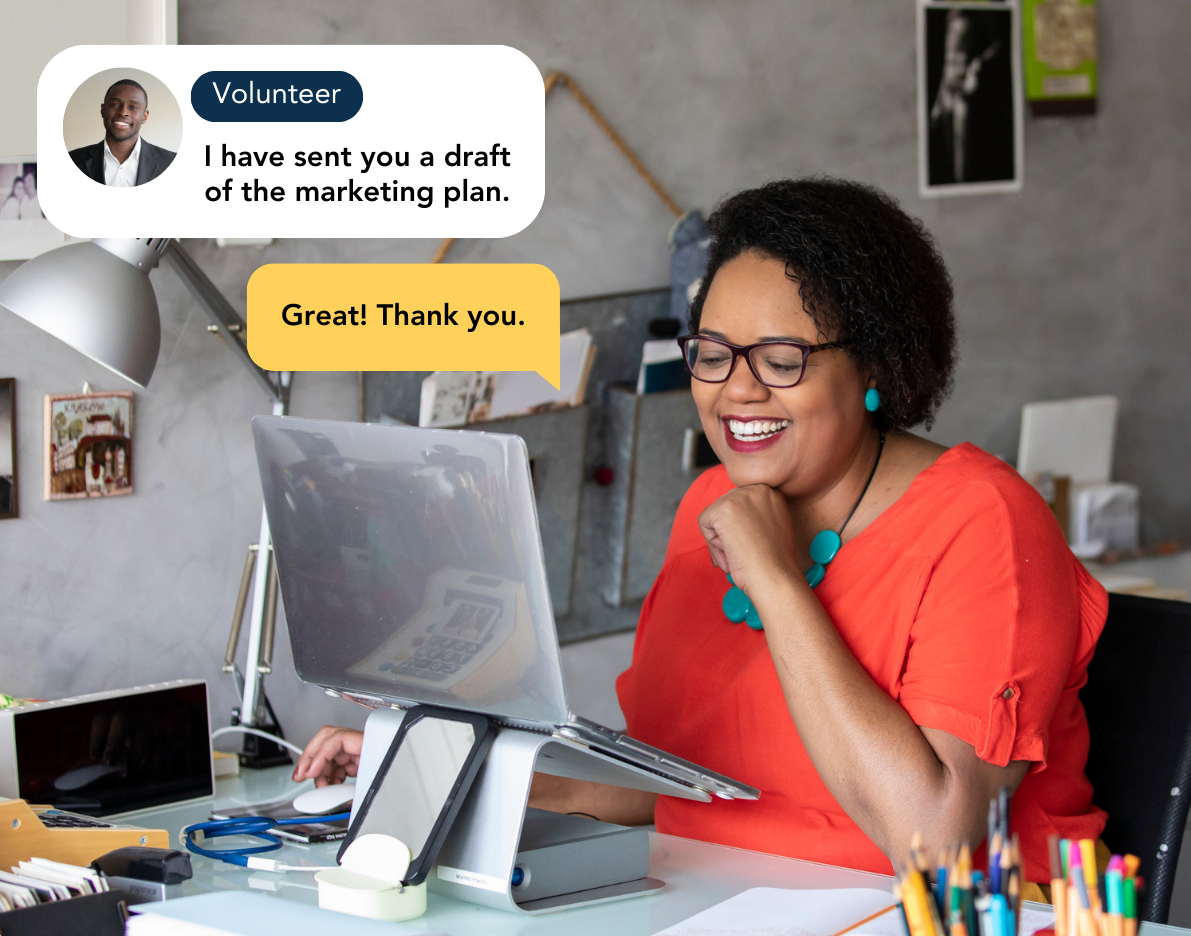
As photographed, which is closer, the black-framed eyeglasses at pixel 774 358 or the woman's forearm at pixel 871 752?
the woman's forearm at pixel 871 752

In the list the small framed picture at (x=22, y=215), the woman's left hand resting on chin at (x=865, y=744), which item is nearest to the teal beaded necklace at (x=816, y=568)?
the woman's left hand resting on chin at (x=865, y=744)

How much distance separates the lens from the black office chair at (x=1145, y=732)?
1305 millimetres

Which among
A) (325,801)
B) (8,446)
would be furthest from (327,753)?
(8,446)

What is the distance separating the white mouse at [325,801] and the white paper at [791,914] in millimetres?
434

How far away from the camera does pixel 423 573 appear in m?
1.01

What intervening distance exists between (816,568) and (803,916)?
0.46 meters

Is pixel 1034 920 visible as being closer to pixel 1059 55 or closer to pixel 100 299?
pixel 100 299

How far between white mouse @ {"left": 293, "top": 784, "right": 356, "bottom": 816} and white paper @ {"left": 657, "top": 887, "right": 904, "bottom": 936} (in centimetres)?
43

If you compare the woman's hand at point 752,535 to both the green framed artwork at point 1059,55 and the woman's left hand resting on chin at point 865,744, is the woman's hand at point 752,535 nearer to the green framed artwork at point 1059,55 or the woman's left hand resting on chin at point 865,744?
the woman's left hand resting on chin at point 865,744

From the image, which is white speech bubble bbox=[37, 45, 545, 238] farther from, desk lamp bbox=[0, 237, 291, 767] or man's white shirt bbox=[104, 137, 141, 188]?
desk lamp bbox=[0, 237, 291, 767]

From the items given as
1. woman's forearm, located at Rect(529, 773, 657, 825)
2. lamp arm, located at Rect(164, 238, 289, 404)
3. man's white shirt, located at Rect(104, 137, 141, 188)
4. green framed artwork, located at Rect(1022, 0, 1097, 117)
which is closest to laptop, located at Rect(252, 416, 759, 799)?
woman's forearm, located at Rect(529, 773, 657, 825)

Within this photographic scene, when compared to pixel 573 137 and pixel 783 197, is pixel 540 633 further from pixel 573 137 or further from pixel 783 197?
pixel 573 137

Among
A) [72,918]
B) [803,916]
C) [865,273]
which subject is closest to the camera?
[72,918]

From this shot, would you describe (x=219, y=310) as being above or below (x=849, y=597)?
above
